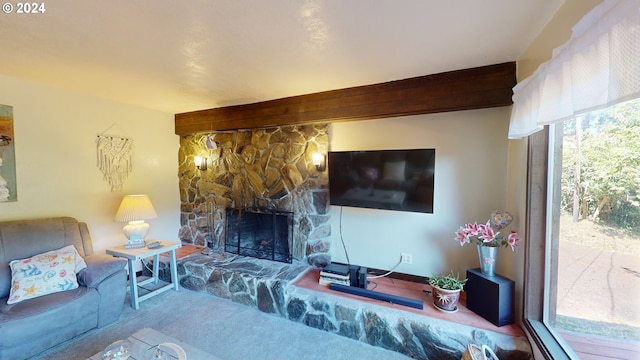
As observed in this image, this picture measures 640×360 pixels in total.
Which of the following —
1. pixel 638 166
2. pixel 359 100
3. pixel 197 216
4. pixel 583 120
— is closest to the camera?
pixel 638 166

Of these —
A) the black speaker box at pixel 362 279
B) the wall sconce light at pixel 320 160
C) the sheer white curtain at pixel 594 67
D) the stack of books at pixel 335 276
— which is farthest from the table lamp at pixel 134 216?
the sheer white curtain at pixel 594 67

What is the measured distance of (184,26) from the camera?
155 cm

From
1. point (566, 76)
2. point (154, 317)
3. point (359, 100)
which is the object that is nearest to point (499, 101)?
point (566, 76)

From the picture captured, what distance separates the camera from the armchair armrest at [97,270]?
2.31 m

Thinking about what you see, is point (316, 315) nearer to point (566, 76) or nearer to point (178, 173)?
point (566, 76)

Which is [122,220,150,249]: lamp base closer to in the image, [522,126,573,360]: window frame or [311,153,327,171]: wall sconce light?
[311,153,327,171]: wall sconce light

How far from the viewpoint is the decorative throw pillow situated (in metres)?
2.06

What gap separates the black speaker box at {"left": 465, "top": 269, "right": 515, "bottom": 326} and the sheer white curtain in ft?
4.00

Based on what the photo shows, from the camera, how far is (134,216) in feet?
9.61

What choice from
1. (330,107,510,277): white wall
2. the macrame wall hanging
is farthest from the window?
the macrame wall hanging

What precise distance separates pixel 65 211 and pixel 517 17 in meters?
4.52

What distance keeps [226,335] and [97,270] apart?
55.1 inches

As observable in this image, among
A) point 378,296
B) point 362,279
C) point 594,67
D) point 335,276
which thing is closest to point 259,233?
point 335,276

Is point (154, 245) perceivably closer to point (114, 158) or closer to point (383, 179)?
point (114, 158)
